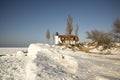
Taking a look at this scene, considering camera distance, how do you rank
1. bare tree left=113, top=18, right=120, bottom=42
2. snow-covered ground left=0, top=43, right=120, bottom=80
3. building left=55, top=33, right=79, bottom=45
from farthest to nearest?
1. building left=55, top=33, right=79, bottom=45
2. bare tree left=113, top=18, right=120, bottom=42
3. snow-covered ground left=0, top=43, right=120, bottom=80

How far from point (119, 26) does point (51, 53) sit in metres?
11.5

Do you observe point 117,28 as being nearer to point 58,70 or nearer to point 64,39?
point 58,70

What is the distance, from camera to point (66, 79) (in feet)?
23.8

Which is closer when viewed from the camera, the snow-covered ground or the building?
the snow-covered ground

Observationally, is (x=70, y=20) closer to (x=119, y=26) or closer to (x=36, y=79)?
(x=119, y=26)

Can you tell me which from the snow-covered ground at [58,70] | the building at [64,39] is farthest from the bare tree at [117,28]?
the building at [64,39]

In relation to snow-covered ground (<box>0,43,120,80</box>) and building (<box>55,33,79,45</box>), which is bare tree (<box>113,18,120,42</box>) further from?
building (<box>55,33,79,45</box>)

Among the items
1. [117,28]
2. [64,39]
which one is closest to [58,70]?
[117,28]

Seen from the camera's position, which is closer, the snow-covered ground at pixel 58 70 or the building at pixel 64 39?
the snow-covered ground at pixel 58 70

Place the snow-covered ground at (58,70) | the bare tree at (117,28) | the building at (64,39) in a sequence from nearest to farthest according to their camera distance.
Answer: the snow-covered ground at (58,70) < the bare tree at (117,28) < the building at (64,39)

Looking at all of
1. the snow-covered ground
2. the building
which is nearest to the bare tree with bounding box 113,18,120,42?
the snow-covered ground

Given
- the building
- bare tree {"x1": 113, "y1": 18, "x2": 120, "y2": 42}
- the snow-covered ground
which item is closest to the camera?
the snow-covered ground

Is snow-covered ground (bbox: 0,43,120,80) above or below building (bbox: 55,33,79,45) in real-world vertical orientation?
below

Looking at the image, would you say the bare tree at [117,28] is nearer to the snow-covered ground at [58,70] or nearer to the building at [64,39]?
the snow-covered ground at [58,70]
